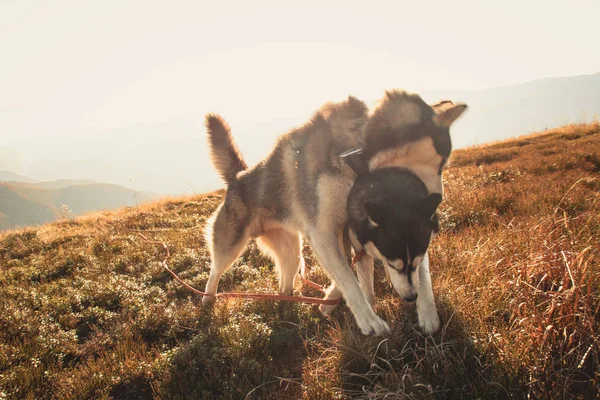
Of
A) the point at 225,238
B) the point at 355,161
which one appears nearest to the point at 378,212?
the point at 355,161

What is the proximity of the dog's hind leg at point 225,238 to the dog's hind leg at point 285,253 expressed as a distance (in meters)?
0.37

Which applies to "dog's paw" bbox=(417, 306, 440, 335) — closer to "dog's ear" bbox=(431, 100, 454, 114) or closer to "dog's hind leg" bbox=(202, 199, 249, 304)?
"dog's ear" bbox=(431, 100, 454, 114)

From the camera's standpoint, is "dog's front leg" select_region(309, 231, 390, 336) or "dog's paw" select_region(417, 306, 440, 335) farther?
"dog's front leg" select_region(309, 231, 390, 336)

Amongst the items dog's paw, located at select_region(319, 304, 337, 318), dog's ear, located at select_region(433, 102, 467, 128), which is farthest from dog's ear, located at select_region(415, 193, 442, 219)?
dog's paw, located at select_region(319, 304, 337, 318)

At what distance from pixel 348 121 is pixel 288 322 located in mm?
2120

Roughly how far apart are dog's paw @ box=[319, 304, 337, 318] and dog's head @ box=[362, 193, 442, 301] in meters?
1.03

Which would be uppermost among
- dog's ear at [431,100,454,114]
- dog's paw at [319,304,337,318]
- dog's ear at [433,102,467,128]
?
dog's ear at [431,100,454,114]

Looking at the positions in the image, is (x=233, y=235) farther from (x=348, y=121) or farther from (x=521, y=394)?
(x=521, y=394)

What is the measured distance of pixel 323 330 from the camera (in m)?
3.37

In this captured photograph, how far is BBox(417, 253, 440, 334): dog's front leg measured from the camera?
2738 mm

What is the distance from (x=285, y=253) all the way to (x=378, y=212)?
6.38 feet

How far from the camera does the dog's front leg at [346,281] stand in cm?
285

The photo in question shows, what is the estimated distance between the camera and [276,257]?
444cm

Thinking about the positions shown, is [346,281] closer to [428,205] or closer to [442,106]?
[428,205]
